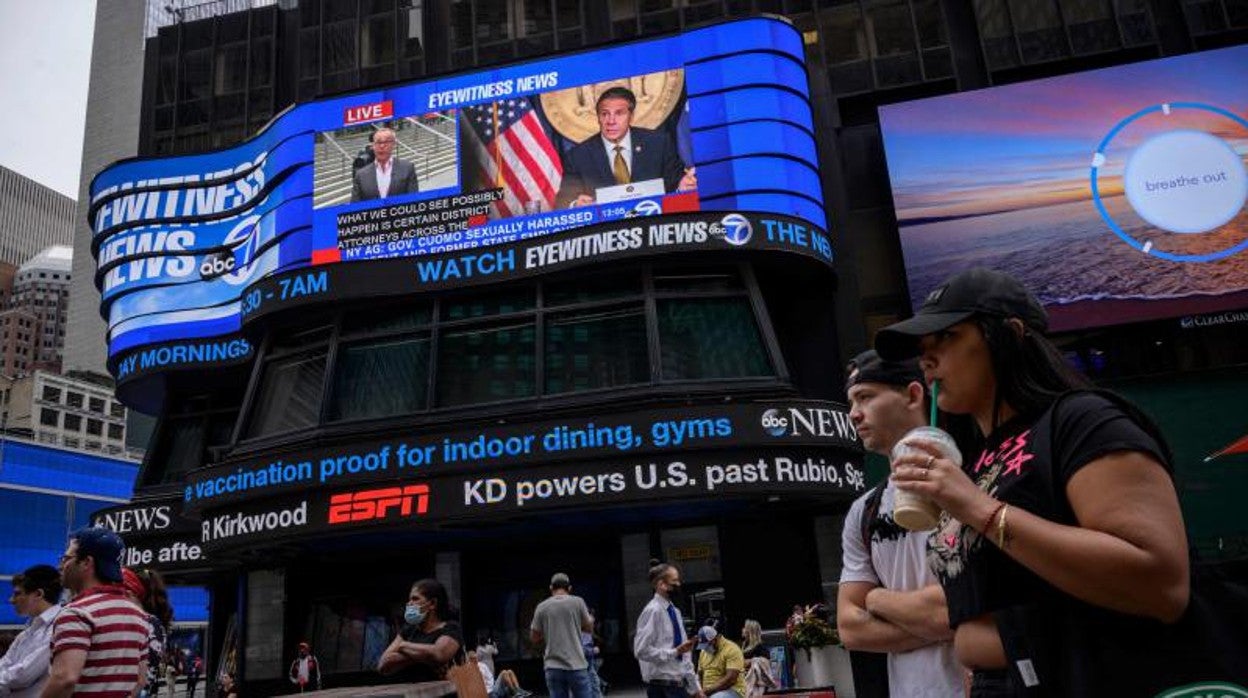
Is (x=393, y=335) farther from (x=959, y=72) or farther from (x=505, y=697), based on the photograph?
(x=959, y=72)

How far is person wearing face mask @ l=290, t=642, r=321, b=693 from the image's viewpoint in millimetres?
17078

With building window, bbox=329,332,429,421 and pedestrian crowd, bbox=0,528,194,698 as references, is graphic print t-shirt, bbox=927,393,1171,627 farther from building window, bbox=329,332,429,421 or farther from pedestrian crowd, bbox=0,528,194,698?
building window, bbox=329,332,429,421

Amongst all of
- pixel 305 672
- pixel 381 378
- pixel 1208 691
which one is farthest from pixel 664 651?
pixel 305 672

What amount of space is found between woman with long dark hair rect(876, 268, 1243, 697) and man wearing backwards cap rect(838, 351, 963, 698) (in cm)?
65

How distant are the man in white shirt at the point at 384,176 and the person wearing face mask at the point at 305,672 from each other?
32.4 ft

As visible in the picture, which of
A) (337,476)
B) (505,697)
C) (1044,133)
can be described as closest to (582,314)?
(337,476)

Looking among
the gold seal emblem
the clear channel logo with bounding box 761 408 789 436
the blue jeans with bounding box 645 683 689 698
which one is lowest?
the blue jeans with bounding box 645 683 689 698

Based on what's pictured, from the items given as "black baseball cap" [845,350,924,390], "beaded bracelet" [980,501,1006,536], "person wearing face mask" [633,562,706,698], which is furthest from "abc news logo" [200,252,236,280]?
"beaded bracelet" [980,501,1006,536]

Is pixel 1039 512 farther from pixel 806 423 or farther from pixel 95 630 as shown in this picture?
pixel 806 423

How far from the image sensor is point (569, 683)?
29.1ft

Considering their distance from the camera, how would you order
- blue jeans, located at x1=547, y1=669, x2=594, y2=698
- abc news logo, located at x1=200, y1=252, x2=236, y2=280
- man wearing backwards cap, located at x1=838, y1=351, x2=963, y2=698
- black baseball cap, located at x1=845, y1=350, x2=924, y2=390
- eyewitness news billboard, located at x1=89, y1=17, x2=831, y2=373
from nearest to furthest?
man wearing backwards cap, located at x1=838, y1=351, x2=963, y2=698 < black baseball cap, located at x1=845, y1=350, x2=924, y2=390 < blue jeans, located at x1=547, y1=669, x2=594, y2=698 < eyewitness news billboard, located at x1=89, y1=17, x2=831, y2=373 < abc news logo, located at x1=200, y1=252, x2=236, y2=280

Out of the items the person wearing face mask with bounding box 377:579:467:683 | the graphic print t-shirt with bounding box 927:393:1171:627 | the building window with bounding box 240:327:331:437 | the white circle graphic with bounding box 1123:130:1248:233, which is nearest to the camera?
the graphic print t-shirt with bounding box 927:393:1171:627

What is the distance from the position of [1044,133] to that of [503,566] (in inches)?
642

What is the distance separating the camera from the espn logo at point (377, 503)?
1474 cm
